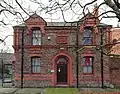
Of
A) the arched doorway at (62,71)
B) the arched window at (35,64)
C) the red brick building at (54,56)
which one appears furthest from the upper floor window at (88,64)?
the arched window at (35,64)

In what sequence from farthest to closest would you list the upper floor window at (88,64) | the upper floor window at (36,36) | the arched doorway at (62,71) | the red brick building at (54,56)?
the arched doorway at (62,71)
the upper floor window at (36,36)
the upper floor window at (88,64)
the red brick building at (54,56)

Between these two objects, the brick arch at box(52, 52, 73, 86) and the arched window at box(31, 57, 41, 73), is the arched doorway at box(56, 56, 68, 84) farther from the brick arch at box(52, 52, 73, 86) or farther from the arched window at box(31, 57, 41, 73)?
the arched window at box(31, 57, 41, 73)

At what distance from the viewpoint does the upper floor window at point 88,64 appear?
38656 millimetres

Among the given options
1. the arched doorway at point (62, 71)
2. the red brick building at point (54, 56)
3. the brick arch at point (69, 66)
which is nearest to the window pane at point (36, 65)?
the red brick building at point (54, 56)

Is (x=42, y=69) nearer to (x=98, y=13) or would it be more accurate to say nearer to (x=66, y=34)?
(x=66, y=34)

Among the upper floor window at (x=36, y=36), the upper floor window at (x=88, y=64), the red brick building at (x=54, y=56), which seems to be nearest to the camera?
the red brick building at (x=54, y=56)

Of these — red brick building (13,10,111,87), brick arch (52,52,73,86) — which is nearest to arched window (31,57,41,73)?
red brick building (13,10,111,87)

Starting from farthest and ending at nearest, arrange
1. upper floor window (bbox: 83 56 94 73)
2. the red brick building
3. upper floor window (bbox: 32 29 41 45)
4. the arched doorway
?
the arched doorway, upper floor window (bbox: 32 29 41 45), upper floor window (bbox: 83 56 94 73), the red brick building

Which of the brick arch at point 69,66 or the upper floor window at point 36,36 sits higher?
the upper floor window at point 36,36

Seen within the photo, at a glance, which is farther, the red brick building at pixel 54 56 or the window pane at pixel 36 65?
the window pane at pixel 36 65

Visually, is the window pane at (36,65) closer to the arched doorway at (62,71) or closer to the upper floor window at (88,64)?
the arched doorway at (62,71)

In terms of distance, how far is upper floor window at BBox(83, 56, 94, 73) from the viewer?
3866 centimetres

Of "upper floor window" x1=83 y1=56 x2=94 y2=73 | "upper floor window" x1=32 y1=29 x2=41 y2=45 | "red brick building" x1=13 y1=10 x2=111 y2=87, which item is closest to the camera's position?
"red brick building" x1=13 y1=10 x2=111 y2=87

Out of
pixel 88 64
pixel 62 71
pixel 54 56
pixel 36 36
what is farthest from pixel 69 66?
pixel 36 36
